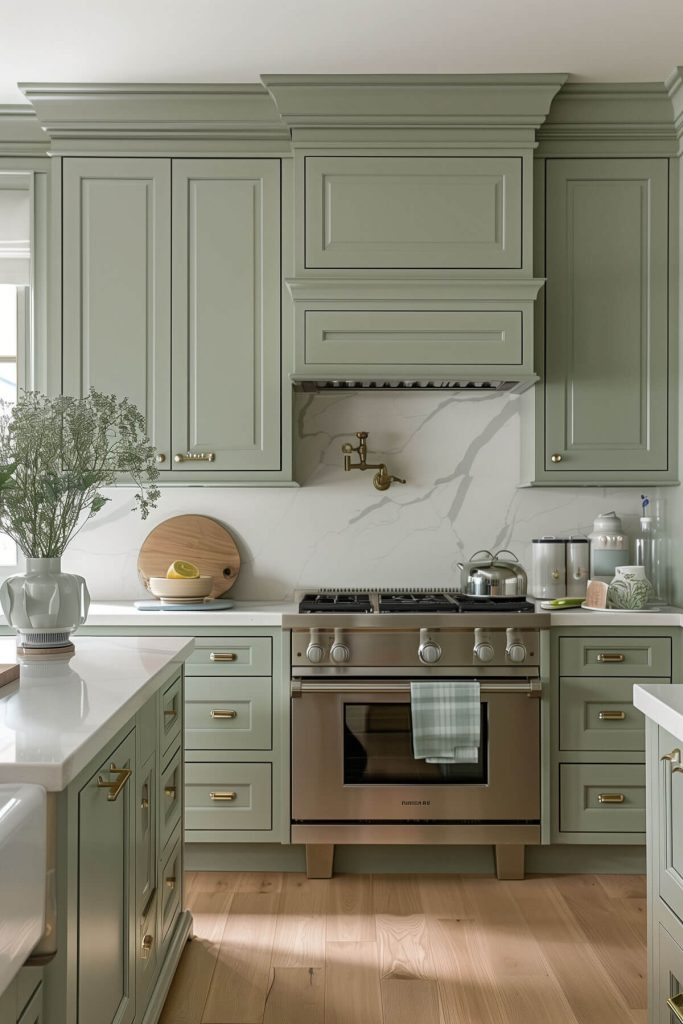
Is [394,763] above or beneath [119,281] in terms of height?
beneath

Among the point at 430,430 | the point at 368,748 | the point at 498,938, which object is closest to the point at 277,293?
the point at 430,430

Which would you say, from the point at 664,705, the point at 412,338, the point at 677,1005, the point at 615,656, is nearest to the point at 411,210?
the point at 412,338

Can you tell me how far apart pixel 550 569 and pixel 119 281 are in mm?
1927

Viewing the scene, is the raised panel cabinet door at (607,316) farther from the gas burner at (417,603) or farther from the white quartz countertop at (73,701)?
the white quartz countertop at (73,701)

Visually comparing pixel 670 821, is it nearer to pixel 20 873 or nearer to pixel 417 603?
pixel 20 873

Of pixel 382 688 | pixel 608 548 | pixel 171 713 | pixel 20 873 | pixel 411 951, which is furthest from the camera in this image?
pixel 608 548

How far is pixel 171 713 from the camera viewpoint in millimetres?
2125

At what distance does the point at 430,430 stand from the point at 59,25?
1890 millimetres

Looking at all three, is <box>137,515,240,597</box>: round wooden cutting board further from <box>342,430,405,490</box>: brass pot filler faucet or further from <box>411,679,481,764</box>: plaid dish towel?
<box>411,679,481,764</box>: plaid dish towel

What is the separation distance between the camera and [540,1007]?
212cm

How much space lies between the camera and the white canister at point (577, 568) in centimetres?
322

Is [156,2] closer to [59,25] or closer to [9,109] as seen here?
[59,25]

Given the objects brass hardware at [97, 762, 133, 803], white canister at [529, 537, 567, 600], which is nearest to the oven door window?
white canister at [529, 537, 567, 600]

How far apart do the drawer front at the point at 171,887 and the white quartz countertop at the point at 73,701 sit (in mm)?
519
